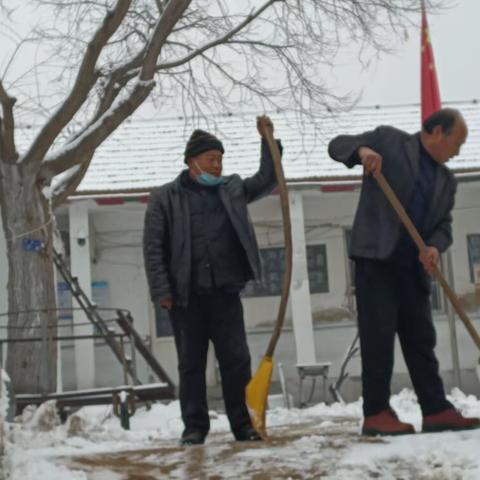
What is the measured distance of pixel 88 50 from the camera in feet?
35.0

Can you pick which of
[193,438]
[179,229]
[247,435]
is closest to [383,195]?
[179,229]

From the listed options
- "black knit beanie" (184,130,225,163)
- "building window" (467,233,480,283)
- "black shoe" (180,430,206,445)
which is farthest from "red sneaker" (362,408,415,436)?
"building window" (467,233,480,283)

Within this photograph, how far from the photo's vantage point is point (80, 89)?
1080 cm

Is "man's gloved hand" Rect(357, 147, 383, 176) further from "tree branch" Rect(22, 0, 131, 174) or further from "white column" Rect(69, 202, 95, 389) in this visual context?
"white column" Rect(69, 202, 95, 389)

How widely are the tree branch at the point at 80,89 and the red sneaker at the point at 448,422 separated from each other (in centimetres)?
735

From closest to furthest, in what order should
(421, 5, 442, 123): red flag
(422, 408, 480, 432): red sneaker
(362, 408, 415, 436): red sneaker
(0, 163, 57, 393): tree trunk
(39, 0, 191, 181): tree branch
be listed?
1. (362, 408, 415, 436): red sneaker
2. (422, 408, 480, 432): red sneaker
3. (0, 163, 57, 393): tree trunk
4. (39, 0, 191, 181): tree branch
5. (421, 5, 442, 123): red flag

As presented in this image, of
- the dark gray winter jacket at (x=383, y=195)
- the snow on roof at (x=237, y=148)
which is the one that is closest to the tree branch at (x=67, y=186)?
the snow on roof at (x=237, y=148)

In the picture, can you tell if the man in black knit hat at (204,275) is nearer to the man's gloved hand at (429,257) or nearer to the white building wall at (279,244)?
the man's gloved hand at (429,257)

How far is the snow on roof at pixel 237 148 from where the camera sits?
14.7 m

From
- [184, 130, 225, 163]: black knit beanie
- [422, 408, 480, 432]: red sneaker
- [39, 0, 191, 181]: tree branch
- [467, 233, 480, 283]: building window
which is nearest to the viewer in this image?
[422, 408, 480, 432]: red sneaker

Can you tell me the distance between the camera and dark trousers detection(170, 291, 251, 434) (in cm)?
485

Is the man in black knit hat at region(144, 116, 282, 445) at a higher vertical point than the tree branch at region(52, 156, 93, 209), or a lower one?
lower

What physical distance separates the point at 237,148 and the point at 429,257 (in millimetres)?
11857

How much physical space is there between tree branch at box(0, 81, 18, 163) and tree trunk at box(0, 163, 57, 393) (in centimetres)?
12
